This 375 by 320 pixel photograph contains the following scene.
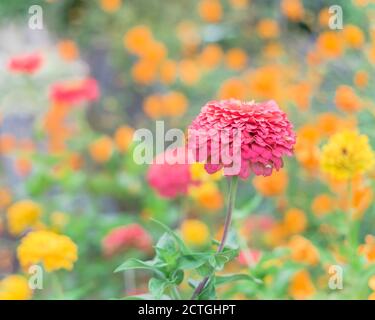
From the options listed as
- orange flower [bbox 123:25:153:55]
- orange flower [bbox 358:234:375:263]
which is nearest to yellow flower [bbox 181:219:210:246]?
orange flower [bbox 358:234:375:263]

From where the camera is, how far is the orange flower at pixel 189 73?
88.5 inches

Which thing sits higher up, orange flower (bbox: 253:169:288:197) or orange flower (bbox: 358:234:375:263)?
orange flower (bbox: 253:169:288:197)

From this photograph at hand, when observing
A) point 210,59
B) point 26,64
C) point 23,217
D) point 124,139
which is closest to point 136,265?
point 23,217

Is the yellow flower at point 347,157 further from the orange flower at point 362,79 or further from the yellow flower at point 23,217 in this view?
the yellow flower at point 23,217

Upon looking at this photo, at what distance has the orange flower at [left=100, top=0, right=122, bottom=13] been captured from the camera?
2.31 meters

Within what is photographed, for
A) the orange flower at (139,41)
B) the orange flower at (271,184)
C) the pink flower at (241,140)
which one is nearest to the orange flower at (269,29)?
the orange flower at (139,41)

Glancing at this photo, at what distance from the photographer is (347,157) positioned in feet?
3.26

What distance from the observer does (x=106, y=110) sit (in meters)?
2.35

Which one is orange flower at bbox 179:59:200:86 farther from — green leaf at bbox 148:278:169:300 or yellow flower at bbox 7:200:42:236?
green leaf at bbox 148:278:169:300

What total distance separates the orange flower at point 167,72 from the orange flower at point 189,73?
0.03 m

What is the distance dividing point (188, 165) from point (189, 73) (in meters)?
1.09

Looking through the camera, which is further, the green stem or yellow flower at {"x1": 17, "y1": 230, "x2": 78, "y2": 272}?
yellow flower at {"x1": 17, "y1": 230, "x2": 78, "y2": 272}

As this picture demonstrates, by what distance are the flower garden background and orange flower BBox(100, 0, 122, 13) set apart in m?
0.01

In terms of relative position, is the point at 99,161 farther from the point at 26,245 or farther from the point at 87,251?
the point at 26,245
